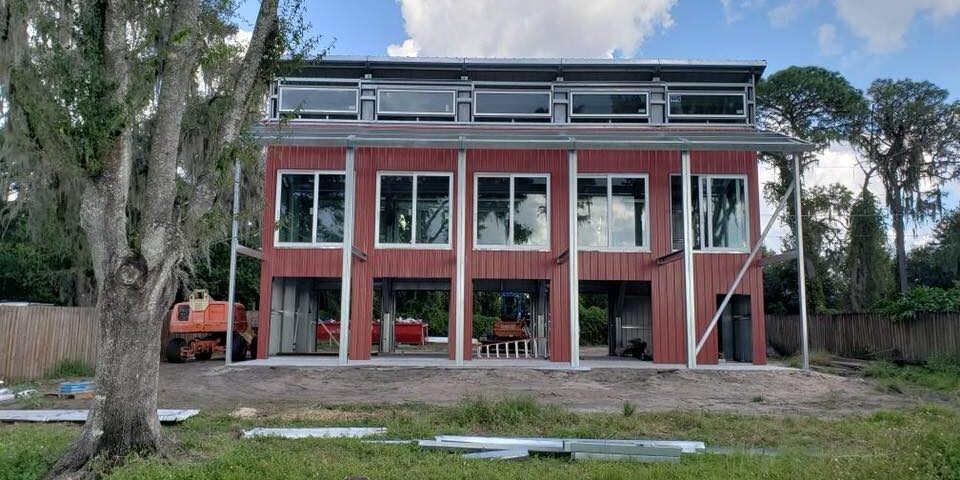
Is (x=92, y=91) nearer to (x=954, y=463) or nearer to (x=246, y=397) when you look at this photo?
(x=246, y=397)

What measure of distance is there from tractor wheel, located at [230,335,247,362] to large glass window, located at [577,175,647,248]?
9.94 meters

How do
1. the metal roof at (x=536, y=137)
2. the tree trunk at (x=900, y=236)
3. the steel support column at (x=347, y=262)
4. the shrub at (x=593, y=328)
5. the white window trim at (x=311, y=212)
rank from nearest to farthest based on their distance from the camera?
the steel support column at (x=347, y=262)
the metal roof at (x=536, y=137)
the white window trim at (x=311, y=212)
the tree trunk at (x=900, y=236)
the shrub at (x=593, y=328)

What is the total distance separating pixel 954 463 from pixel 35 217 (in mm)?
19928

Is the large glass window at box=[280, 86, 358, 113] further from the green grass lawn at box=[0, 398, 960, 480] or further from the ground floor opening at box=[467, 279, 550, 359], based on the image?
the green grass lawn at box=[0, 398, 960, 480]

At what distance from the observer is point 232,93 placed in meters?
7.74

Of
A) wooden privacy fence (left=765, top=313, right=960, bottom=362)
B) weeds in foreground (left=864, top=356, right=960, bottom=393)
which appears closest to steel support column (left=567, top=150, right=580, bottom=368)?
weeds in foreground (left=864, top=356, right=960, bottom=393)

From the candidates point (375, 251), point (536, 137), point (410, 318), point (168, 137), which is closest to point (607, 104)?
point (536, 137)

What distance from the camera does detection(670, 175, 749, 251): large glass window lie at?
56.0 feet

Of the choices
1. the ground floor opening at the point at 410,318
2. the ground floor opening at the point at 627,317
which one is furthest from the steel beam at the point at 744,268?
the ground floor opening at the point at 410,318

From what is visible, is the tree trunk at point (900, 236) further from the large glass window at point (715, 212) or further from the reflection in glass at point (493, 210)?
the reflection in glass at point (493, 210)

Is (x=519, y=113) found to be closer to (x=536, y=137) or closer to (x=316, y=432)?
(x=536, y=137)

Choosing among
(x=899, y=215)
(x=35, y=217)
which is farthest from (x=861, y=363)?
(x=35, y=217)

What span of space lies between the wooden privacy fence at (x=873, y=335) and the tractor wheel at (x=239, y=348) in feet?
59.7

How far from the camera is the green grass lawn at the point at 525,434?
243 inches
